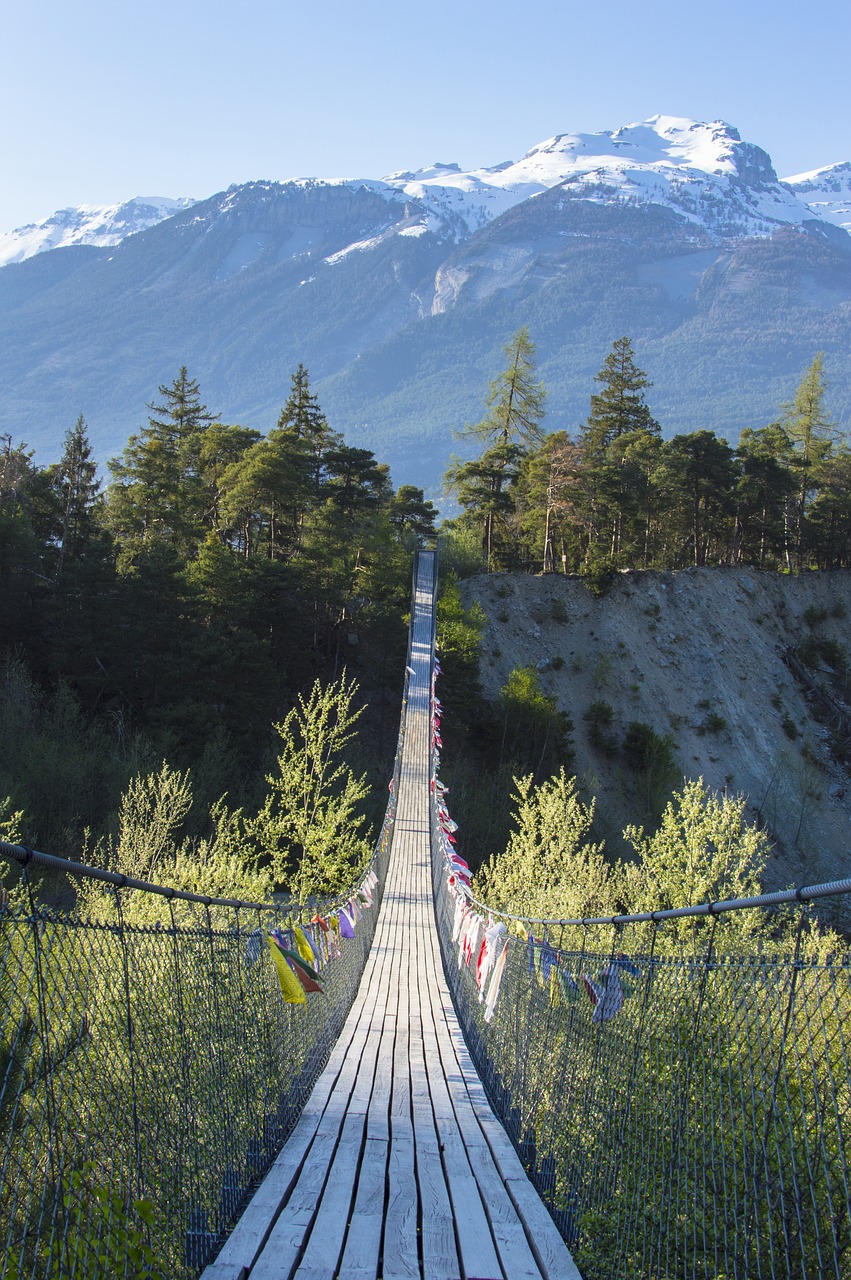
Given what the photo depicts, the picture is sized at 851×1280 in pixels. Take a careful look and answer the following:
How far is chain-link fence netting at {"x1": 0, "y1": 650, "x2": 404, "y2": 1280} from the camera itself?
302 centimetres

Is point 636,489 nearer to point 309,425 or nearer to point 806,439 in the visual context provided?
point 806,439

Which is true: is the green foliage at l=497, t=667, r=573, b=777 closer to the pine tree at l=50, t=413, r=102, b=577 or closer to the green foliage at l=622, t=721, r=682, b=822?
A: the green foliage at l=622, t=721, r=682, b=822

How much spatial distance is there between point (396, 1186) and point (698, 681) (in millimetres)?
35680

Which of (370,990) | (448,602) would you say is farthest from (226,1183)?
(448,602)

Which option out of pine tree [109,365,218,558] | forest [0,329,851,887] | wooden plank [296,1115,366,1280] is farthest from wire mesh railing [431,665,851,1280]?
pine tree [109,365,218,558]

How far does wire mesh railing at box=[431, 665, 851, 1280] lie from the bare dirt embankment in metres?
28.1

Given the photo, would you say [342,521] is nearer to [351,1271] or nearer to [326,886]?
[326,886]

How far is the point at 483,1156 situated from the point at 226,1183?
143cm

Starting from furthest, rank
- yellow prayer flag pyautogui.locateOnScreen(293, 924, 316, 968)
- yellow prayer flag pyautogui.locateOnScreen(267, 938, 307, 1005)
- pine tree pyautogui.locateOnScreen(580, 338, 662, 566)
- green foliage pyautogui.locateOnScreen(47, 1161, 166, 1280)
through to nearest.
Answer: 1. pine tree pyautogui.locateOnScreen(580, 338, 662, 566)
2. yellow prayer flag pyautogui.locateOnScreen(293, 924, 316, 968)
3. yellow prayer flag pyautogui.locateOnScreen(267, 938, 307, 1005)
4. green foliage pyautogui.locateOnScreen(47, 1161, 166, 1280)

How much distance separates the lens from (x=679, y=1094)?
3.79 meters

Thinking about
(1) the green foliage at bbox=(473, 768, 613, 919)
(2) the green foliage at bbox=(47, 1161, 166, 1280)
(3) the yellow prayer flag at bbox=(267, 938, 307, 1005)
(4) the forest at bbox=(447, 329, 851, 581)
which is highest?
(4) the forest at bbox=(447, 329, 851, 581)

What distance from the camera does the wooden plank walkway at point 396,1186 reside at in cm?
384

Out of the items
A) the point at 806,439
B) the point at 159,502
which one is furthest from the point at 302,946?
the point at 806,439

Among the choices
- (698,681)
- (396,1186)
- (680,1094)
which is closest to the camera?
(680,1094)
